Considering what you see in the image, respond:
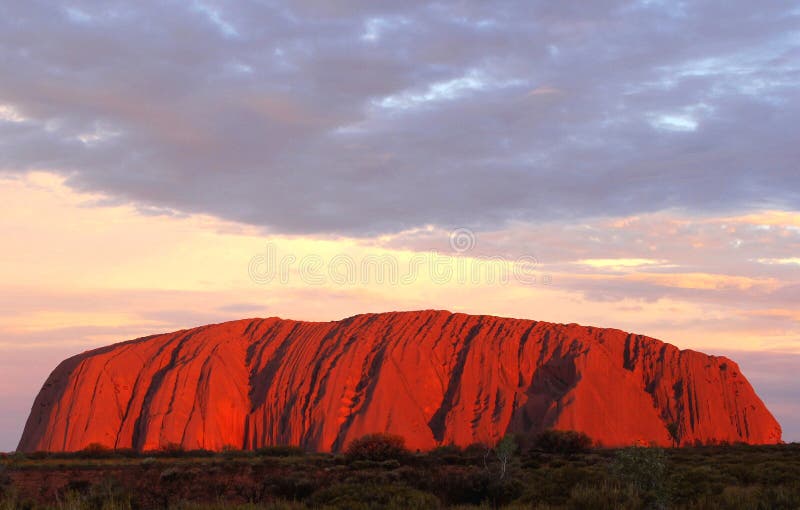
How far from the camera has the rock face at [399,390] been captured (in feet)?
188

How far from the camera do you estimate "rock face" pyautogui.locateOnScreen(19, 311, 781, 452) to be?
5744 centimetres

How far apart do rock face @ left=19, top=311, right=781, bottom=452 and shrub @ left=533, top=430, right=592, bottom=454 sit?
7.19m

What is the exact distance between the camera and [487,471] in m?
23.8

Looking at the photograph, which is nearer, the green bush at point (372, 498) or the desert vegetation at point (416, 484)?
the green bush at point (372, 498)

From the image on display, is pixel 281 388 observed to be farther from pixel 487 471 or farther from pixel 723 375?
pixel 487 471

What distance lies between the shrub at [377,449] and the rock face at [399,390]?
44.9ft

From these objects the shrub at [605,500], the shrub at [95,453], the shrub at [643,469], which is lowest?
the shrub at [95,453]

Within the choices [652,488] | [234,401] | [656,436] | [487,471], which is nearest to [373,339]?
[234,401]

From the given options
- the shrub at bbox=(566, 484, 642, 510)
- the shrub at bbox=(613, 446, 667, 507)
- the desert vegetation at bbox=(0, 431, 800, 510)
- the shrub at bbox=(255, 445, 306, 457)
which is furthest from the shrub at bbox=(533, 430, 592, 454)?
the shrub at bbox=(566, 484, 642, 510)

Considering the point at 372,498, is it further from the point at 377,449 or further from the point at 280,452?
the point at 280,452

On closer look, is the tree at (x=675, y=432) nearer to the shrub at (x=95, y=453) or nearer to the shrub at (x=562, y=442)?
the shrub at (x=562, y=442)

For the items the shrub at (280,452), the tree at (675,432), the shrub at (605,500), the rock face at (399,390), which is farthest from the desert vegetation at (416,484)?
the tree at (675,432)

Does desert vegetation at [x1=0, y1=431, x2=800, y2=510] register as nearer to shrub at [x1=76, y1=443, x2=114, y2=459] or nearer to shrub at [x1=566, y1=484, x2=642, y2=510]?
shrub at [x1=566, y1=484, x2=642, y2=510]

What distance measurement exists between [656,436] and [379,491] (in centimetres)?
4362
